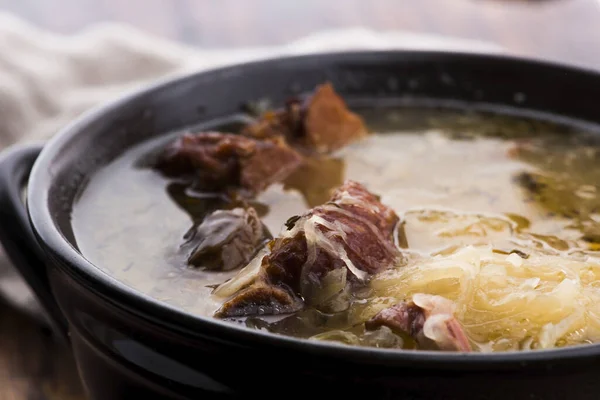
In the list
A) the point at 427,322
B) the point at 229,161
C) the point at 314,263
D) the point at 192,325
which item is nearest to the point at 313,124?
the point at 229,161

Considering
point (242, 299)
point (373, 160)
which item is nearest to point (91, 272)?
point (242, 299)

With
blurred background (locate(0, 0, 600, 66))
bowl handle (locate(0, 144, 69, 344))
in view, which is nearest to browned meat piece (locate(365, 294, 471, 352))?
bowl handle (locate(0, 144, 69, 344))

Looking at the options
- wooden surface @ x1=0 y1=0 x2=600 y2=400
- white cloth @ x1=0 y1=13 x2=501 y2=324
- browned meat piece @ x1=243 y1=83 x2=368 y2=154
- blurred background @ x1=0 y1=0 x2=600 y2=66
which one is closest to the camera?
browned meat piece @ x1=243 y1=83 x2=368 y2=154

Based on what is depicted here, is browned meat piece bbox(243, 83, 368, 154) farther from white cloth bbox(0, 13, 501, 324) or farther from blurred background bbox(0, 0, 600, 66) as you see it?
blurred background bbox(0, 0, 600, 66)

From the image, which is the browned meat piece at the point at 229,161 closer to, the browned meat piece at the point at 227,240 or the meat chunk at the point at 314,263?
the browned meat piece at the point at 227,240

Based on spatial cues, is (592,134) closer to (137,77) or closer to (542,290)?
(542,290)

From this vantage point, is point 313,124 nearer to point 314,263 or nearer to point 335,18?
point 314,263

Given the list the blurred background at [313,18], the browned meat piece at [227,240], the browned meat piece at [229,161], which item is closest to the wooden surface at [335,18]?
the blurred background at [313,18]
